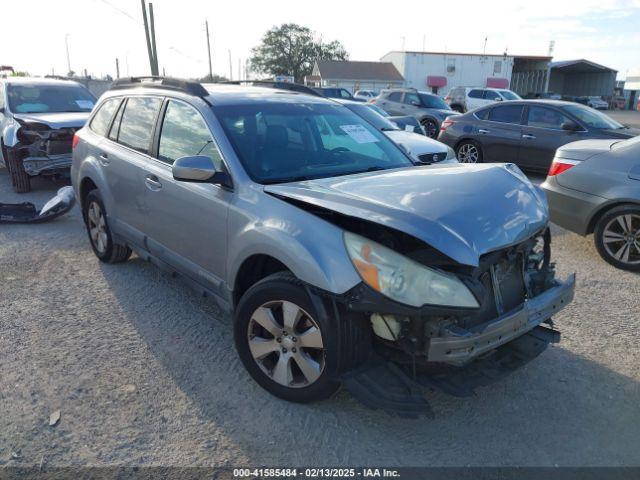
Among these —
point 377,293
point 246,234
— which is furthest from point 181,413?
point 377,293

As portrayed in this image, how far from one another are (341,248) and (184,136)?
6.10 feet

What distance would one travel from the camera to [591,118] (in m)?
9.38

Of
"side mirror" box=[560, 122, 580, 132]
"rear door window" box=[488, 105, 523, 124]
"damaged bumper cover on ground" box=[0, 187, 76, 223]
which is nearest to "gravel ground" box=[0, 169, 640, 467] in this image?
"damaged bumper cover on ground" box=[0, 187, 76, 223]

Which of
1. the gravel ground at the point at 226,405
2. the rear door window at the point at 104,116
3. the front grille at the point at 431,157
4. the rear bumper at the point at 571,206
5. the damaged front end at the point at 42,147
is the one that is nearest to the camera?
the gravel ground at the point at 226,405

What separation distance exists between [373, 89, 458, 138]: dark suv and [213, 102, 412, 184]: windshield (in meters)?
13.4

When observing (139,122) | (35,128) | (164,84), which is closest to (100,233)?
(139,122)

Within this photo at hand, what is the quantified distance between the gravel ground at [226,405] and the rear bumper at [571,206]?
1211 mm

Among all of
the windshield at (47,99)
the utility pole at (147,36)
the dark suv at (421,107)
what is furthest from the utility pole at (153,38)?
the windshield at (47,99)

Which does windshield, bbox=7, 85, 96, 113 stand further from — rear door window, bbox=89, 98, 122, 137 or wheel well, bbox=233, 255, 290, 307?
wheel well, bbox=233, 255, 290, 307

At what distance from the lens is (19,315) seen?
4195mm

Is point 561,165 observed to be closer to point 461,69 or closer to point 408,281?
point 408,281

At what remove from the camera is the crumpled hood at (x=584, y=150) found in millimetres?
5578

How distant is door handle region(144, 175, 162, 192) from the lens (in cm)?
392

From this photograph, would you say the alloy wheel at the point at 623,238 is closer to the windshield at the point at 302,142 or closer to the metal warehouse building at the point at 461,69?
the windshield at the point at 302,142
